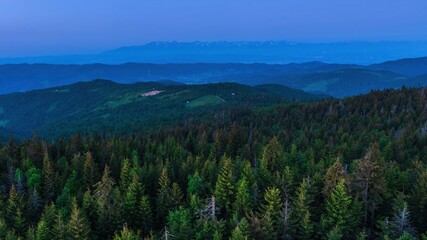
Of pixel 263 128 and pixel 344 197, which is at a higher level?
pixel 344 197

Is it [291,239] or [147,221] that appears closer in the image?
[291,239]

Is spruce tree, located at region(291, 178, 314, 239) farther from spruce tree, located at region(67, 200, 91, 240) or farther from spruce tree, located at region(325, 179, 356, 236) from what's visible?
spruce tree, located at region(67, 200, 91, 240)

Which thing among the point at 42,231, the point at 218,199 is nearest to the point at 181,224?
the point at 218,199

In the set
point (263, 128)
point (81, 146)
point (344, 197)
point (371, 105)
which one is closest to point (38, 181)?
point (81, 146)

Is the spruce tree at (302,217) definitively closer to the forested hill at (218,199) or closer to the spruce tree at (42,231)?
the forested hill at (218,199)

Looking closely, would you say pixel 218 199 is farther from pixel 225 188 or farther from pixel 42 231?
pixel 42 231

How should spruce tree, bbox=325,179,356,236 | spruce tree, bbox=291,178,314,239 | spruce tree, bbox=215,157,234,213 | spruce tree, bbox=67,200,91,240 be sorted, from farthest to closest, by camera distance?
spruce tree, bbox=215,157,234,213 → spruce tree, bbox=325,179,356,236 → spruce tree, bbox=291,178,314,239 → spruce tree, bbox=67,200,91,240

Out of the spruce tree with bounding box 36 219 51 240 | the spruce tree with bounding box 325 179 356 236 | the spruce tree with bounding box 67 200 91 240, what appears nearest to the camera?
the spruce tree with bounding box 67 200 91 240

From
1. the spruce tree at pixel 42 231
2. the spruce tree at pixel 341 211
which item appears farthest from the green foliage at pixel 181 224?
the spruce tree at pixel 341 211

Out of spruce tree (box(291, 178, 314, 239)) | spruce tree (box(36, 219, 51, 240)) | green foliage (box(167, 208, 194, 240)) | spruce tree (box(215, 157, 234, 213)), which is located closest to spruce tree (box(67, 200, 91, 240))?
spruce tree (box(36, 219, 51, 240))

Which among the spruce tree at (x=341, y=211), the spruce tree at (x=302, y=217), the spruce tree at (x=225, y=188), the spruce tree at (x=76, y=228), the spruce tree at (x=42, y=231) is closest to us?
the spruce tree at (x=76, y=228)

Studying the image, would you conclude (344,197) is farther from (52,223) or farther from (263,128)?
(263,128)
